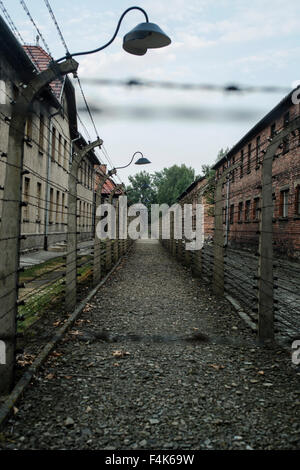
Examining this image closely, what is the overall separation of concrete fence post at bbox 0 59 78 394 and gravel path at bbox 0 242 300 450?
42 cm

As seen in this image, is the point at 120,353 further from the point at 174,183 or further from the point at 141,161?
the point at 174,183

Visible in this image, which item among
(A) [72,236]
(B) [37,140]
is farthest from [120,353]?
(B) [37,140]

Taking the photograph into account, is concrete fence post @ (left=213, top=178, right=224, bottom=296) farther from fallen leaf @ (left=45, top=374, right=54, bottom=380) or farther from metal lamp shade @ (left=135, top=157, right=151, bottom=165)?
metal lamp shade @ (left=135, top=157, right=151, bottom=165)

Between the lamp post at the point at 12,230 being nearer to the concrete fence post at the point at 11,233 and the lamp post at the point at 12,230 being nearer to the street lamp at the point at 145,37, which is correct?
the concrete fence post at the point at 11,233

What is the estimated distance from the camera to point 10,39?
42.1 ft

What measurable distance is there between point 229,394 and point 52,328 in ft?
8.96

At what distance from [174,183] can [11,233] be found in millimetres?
84474

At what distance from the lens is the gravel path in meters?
2.66

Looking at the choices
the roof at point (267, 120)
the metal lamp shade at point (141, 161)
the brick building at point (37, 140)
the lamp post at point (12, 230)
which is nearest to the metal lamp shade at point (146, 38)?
the lamp post at point (12, 230)

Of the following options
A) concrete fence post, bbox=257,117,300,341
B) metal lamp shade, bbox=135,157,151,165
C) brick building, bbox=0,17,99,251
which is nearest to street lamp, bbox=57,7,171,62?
concrete fence post, bbox=257,117,300,341

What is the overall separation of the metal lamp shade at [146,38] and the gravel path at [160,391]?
3.54 m

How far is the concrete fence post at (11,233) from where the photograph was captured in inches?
125
